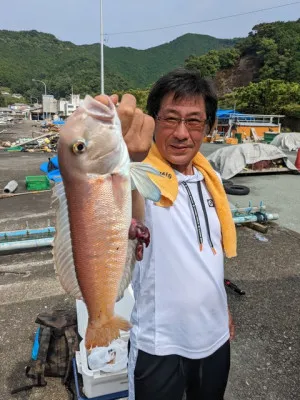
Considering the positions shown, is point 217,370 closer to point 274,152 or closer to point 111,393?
point 111,393

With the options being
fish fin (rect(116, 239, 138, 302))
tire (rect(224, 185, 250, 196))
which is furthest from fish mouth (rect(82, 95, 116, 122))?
tire (rect(224, 185, 250, 196))

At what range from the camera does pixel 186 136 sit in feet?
6.48

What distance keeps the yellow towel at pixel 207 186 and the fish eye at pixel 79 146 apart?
25.3 inches

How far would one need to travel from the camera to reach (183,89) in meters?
2.03

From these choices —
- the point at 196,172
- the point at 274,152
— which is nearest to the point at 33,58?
the point at 274,152

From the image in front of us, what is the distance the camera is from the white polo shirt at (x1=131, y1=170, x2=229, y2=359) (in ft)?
6.13

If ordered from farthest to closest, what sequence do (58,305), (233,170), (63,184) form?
(233,170) < (58,305) < (63,184)

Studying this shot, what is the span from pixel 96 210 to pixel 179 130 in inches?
34.3

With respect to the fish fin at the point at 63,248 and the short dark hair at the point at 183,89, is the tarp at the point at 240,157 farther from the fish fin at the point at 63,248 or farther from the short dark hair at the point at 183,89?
the fish fin at the point at 63,248

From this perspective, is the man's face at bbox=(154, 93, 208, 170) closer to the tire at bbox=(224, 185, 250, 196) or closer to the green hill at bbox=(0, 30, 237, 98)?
the tire at bbox=(224, 185, 250, 196)

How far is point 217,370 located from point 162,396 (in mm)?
399

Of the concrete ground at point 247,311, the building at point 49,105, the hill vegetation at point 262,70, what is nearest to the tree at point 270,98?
the hill vegetation at point 262,70

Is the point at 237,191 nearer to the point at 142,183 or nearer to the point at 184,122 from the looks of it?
the point at 184,122

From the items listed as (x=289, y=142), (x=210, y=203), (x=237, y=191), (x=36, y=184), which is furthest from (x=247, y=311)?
(x=289, y=142)
